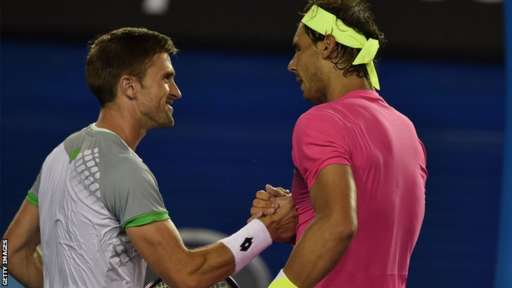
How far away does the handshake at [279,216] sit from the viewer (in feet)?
12.2

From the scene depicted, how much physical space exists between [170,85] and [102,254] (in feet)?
2.12

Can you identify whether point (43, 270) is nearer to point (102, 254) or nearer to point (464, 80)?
point (102, 254)

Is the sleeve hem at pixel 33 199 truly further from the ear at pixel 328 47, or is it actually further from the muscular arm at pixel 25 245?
the ear at pixel 328 47

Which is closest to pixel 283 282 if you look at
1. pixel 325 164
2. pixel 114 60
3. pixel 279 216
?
pixel 325 164

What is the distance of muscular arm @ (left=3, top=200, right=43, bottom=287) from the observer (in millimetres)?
3961

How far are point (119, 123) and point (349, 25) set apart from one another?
795mm

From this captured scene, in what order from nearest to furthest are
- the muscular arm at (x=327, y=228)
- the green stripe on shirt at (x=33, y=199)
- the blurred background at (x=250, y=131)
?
1. the muscular arm at (x=327, y=228)
2. the green stripe on shirt at (x=33, y=199)
3. the blurred background at (x=250, y=131)

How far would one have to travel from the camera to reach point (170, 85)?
12.8 feet

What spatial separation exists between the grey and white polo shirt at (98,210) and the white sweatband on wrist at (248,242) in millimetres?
261

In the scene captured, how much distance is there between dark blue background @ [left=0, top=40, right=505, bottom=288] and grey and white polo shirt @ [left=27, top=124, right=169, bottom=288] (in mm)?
3558

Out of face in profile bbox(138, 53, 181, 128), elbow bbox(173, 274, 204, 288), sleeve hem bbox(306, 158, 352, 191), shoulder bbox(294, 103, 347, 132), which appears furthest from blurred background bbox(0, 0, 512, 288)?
sleeve hem bbox(306, 158, 352, 191)

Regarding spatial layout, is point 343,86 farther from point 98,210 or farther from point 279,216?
point 98,210

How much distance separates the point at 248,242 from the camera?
3.71m

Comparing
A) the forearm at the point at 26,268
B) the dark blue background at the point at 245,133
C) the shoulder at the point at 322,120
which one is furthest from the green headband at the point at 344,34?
the dark blue background at the point at 245,133
